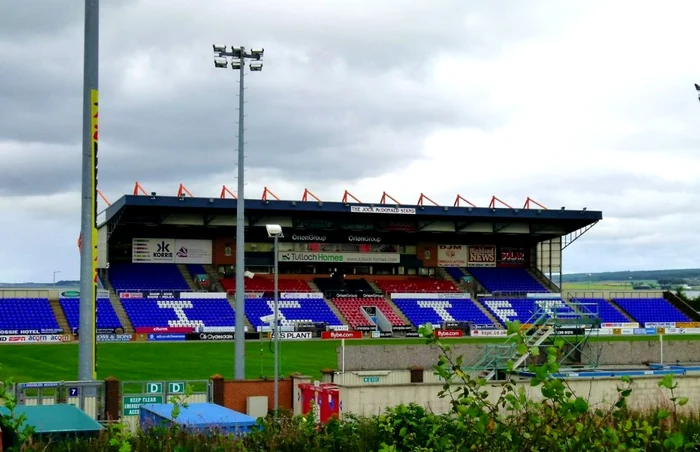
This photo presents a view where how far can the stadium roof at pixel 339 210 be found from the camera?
65938 millimetres

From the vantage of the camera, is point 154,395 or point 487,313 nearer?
point 154,395

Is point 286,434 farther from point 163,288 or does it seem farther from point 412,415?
point 163,288

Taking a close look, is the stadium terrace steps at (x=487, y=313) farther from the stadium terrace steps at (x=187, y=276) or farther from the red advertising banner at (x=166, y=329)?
the red advertising banner at (x=166, y=329)

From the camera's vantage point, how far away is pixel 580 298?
82.3 m

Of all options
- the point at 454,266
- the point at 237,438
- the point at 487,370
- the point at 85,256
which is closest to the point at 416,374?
the point at 487,370

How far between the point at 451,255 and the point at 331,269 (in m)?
11.2

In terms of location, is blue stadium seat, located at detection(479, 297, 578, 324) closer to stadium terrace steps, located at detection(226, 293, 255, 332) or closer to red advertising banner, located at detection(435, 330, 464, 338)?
red advertising banner, located at detection(435, 330, 464, 338)

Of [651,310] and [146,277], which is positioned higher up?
[146,277]

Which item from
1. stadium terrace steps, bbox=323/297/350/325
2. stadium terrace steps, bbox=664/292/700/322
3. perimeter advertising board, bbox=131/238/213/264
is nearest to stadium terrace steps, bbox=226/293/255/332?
perimeter advertising board, bbox=131/238/213/264

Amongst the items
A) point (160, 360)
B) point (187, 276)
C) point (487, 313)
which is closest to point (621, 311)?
point (487, 313)

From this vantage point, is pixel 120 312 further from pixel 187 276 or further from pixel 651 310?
pixel 651 310

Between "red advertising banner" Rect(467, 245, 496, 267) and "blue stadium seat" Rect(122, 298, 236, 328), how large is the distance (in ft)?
79.5

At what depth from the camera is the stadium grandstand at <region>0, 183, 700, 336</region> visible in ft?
218

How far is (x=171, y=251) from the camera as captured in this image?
7369cm
